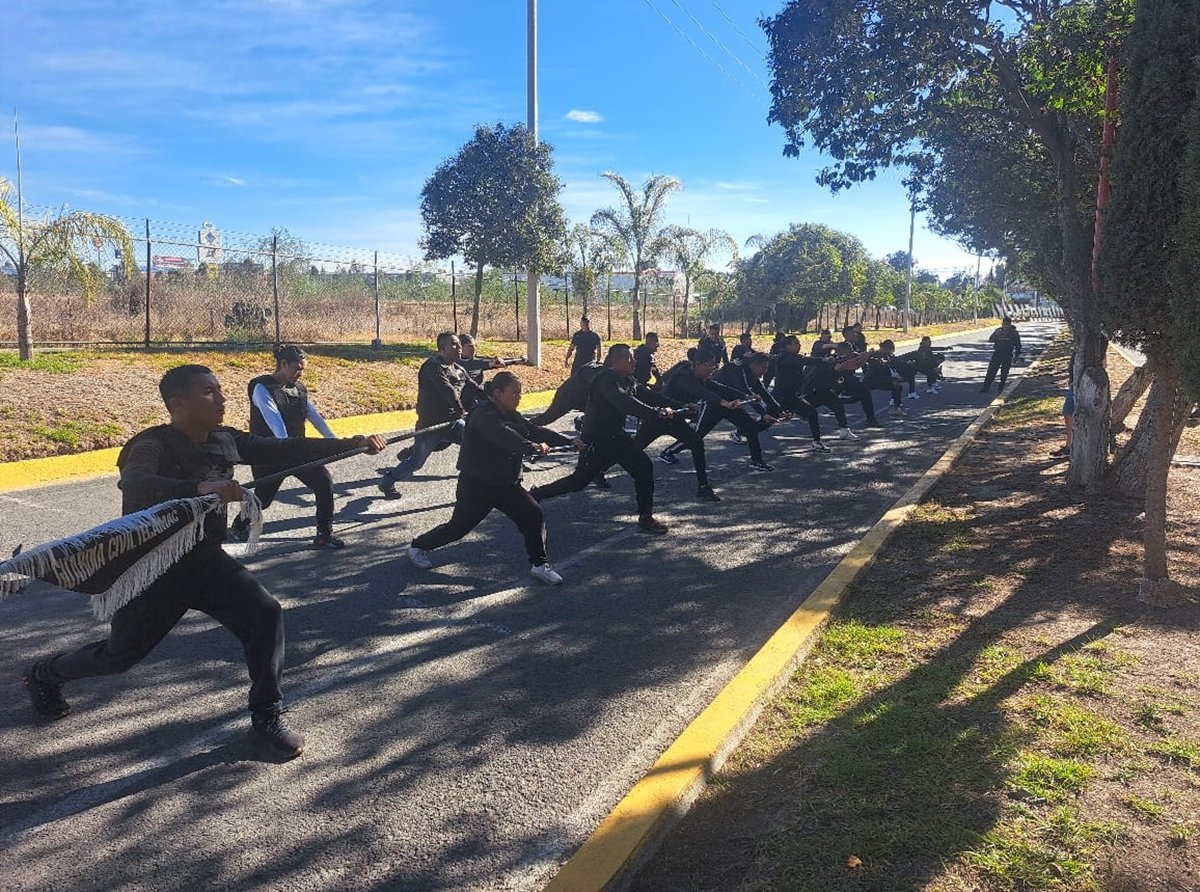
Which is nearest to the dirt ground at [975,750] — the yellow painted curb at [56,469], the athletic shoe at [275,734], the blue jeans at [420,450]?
the athletic shoe at [275,734]

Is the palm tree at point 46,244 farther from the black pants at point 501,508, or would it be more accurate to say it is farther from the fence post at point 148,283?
the black pants at point 501,508

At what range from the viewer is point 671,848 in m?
3.07

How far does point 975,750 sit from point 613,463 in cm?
447

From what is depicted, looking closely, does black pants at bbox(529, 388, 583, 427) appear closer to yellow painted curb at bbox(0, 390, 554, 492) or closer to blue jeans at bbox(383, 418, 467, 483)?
Result: blue jeans at bbox(383, 418, 467, 483)

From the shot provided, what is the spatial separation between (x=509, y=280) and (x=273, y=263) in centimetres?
1211

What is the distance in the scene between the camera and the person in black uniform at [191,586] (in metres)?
3.51

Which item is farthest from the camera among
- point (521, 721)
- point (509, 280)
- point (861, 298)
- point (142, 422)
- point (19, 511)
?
point (861, 298)

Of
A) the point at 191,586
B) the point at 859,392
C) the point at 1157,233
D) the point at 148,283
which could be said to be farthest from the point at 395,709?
the point at 148,283

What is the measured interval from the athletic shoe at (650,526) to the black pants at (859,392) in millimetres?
8068

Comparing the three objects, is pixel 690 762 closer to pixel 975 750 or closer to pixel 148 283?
pixel 975 750

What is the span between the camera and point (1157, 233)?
207 inches

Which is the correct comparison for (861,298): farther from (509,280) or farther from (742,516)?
(742,516)

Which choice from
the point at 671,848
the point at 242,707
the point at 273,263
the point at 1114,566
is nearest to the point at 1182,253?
the point at 1114,566

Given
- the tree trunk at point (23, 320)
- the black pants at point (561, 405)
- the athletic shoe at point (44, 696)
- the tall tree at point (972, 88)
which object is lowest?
the athletic shoe at point (44, 696)
